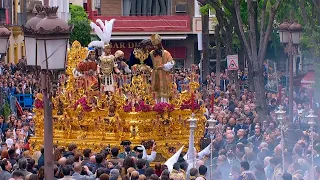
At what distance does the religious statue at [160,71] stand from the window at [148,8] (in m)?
39.9

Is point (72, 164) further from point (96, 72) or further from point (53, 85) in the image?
point (96, 72)

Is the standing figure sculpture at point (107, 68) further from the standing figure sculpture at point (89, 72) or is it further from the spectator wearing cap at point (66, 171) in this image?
the spectator wearing cap at point (66, 171)

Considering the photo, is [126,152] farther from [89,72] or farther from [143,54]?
[143,54]

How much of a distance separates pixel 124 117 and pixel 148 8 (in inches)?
1617

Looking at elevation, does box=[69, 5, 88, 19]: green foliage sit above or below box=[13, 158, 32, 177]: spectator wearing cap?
above

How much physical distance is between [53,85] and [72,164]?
3.30m

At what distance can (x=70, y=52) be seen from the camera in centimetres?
2573

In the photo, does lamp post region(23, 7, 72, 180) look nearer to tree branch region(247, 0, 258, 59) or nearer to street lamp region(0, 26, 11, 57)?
street lamp region(0, 26, 11, 57)

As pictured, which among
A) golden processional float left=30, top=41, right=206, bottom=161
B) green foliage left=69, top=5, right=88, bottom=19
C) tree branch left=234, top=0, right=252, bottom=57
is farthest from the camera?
green foliage left=69, top=5, right=88, bottom=19

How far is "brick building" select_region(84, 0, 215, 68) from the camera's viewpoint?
61.9 metres

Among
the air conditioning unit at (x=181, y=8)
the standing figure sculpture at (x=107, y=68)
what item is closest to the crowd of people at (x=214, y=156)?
the standing figure sculpture at (x=107, y=68)

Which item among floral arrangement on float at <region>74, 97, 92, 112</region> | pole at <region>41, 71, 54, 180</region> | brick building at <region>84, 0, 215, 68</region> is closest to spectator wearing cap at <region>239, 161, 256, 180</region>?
pole at <region>41, 71, 54, 180</region>

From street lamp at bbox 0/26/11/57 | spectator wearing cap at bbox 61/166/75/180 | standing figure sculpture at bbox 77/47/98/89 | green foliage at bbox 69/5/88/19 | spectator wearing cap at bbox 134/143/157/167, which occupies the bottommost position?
spectator wearing cap at bbox 134/143/157/167

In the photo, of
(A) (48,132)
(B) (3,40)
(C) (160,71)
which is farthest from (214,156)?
(A) (48,132)
